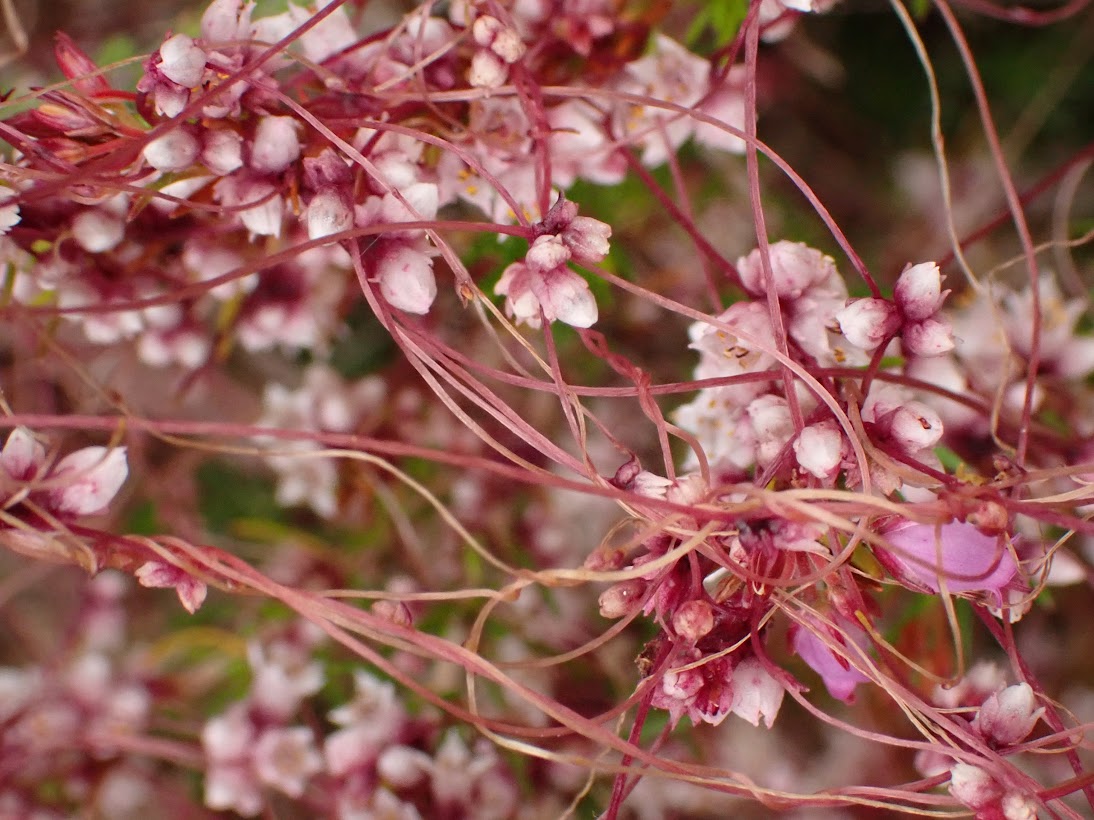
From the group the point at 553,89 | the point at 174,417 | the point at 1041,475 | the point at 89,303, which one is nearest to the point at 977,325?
the point at 1041,475

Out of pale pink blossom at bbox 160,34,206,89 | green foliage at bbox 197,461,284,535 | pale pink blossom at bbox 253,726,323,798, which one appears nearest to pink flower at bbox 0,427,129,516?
pale pink blossom at bbox 160,34,206,89

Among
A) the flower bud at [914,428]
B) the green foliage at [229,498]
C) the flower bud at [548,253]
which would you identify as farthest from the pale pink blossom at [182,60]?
the green foliage at [229,498]

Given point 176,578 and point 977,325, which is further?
point 977,325

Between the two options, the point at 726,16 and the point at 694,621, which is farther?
the point at 726,16

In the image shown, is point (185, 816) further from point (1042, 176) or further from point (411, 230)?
point (1042, 176)

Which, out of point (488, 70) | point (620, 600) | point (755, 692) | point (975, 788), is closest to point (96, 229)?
point (488, 70)

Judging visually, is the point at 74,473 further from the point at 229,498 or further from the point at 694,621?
the point at 229,498

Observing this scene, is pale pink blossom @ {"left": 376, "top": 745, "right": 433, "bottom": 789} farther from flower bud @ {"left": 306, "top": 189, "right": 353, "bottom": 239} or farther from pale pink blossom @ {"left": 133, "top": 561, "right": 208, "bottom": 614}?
flower bud @ {"left": 306, "top": 189, "right": 353, "bottom": 239}
